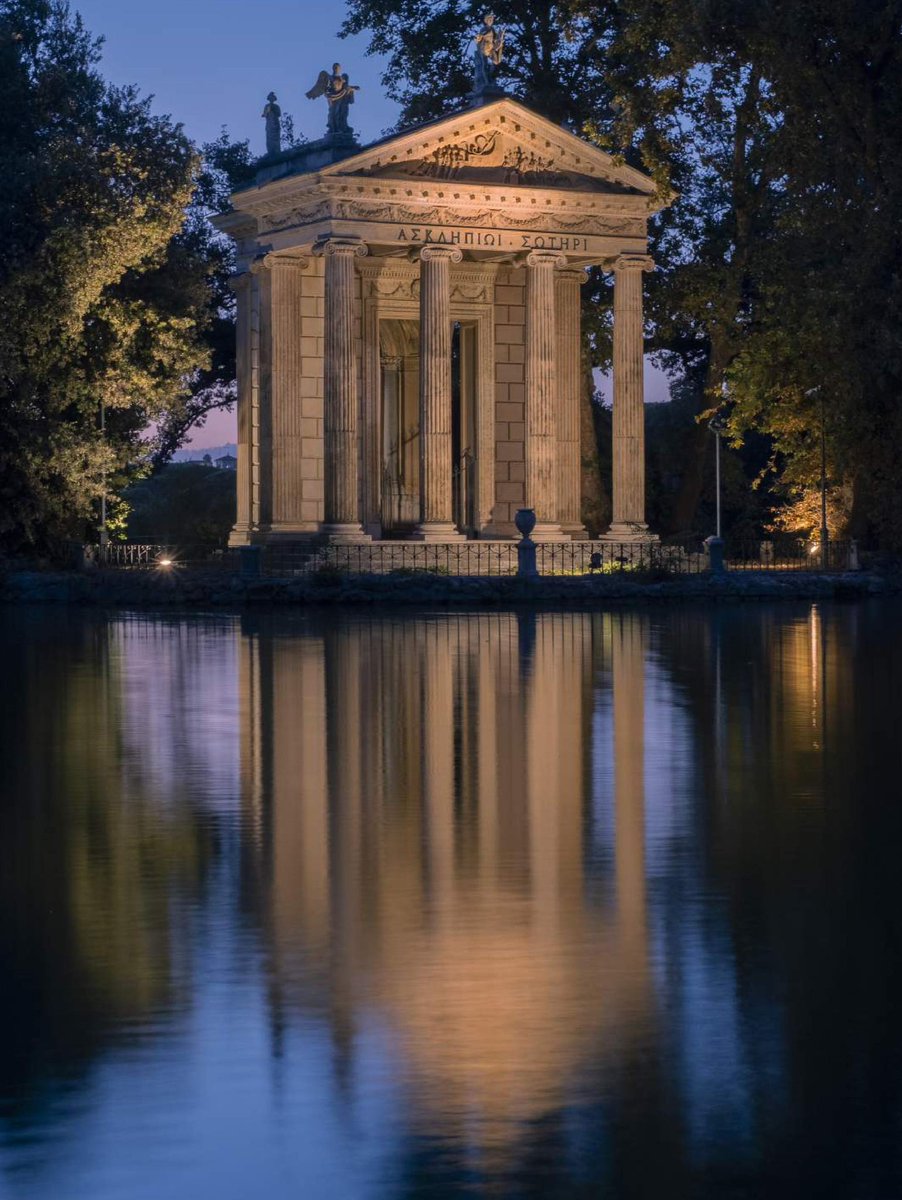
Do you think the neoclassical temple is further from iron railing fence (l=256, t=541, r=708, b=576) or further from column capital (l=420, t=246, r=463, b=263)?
iron railing fence (l=256, t=541, r=708, b=576)

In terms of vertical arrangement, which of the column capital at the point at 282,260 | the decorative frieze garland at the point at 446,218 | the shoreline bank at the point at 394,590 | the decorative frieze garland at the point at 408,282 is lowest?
the shoreline bank at the point at 394,590

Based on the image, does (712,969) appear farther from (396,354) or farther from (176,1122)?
(396,354)

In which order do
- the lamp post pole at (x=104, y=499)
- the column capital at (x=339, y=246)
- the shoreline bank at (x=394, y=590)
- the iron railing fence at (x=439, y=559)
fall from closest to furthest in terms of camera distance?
the shoreline bank at (x=394, y=590) < the iron railing fence at (x=439, y=559) < the column capital at (x=339, y=246) < the lamp post pole at (x=104, y=499)

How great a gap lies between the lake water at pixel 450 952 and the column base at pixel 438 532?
31.6 metres

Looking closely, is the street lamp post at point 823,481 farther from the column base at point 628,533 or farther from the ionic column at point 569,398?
the ionic column at point 569,398

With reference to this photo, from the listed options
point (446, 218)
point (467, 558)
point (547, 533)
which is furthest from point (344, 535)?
point (446, 218)

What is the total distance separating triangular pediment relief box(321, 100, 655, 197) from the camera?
51.1 metres

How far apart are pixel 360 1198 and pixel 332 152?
4755 cm

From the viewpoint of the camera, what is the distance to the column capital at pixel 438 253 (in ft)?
170

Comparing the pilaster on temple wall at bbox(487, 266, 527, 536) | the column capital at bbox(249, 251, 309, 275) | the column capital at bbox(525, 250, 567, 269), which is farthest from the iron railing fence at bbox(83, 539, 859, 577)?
the column capital at bbox(249, 251, 309, 275)

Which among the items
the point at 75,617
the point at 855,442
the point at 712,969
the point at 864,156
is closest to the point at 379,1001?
the point at 712,969

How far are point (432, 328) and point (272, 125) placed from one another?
27.7ft

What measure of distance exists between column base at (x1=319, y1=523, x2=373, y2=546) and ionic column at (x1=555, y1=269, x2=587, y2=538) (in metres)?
6.83

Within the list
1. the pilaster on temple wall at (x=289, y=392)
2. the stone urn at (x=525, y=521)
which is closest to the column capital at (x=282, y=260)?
the pilaster on temple wall at (x=289, y=392)
